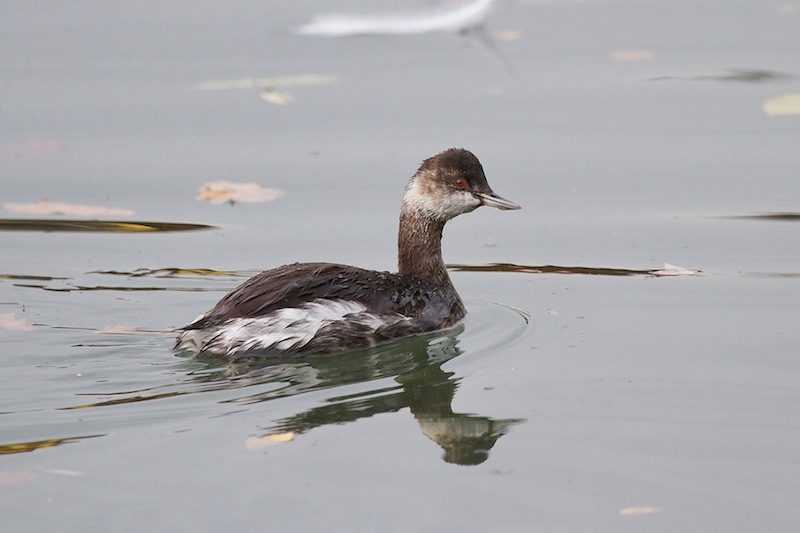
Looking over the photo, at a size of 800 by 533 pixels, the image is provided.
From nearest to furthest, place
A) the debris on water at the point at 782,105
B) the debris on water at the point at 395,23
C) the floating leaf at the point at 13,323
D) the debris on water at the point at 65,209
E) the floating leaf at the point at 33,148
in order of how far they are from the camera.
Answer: the floating leaf at the point at 13,323 → the debris on water at the point at 65,209 → the floating leaf at the point at 33,148 → the debris on water at the point at 782,105 → the debris on water at the point at 395,23

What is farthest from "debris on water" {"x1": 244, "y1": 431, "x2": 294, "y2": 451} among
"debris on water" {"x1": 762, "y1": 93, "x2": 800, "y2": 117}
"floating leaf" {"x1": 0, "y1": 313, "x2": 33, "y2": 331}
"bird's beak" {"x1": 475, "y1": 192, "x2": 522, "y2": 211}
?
"debris on water" {"x1": 762, "y1": 93, "x2": 800, "y2": 117}

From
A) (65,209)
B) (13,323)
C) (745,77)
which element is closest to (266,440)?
(13,323)

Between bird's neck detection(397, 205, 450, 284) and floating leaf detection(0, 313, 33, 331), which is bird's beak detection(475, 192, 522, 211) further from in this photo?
floating leaf detection(0, 313, 33, 331)

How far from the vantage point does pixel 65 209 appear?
9.18 metres

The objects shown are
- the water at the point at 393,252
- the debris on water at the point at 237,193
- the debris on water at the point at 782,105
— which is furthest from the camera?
the debris on water at the point at 782,105

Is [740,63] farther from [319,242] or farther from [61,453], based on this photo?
[61,453]

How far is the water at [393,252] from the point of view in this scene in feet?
17.6

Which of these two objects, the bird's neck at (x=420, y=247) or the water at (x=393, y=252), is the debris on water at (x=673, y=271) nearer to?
the water at (x=393, y=252)

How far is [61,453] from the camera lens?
5.53 meters

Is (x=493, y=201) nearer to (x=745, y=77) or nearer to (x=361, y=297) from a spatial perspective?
(x=361, y=297)

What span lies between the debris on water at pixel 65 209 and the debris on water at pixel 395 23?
374 centimetres

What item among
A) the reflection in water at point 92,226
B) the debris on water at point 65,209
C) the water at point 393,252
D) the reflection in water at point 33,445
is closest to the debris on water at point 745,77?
the water at point 393,252

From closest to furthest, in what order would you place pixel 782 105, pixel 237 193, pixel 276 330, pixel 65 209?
1. pixel 276 330
2. pixel 65 209
3. pixel 237 193
4. pixel 782 105

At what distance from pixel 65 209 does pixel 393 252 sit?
227 centimetres
